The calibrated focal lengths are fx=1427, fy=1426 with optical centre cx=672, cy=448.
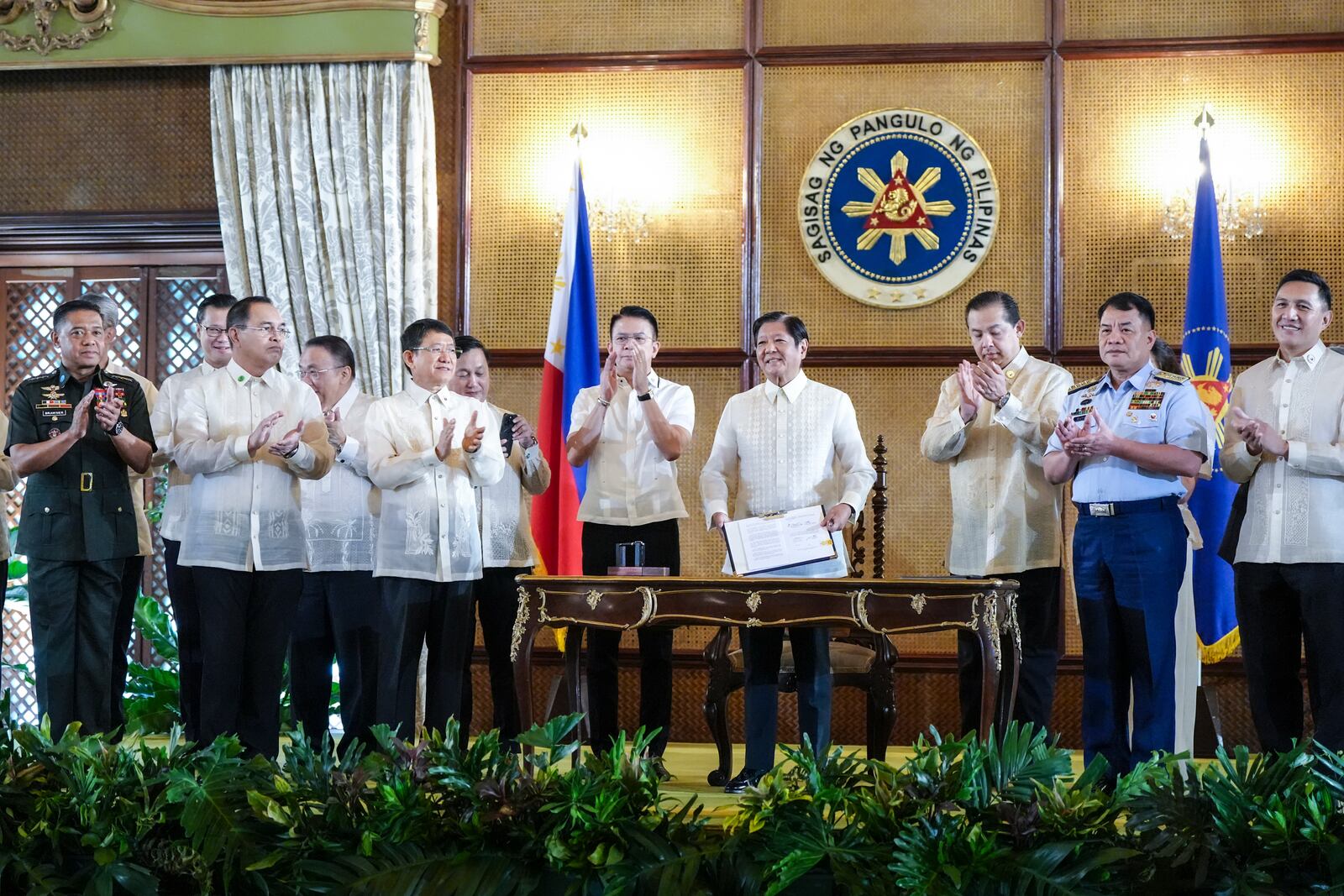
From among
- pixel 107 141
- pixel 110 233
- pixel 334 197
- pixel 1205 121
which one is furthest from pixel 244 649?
pixel 1205 121

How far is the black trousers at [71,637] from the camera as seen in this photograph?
4.29 meters

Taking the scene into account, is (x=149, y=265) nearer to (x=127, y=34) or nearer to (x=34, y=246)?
(x=34, y=246)

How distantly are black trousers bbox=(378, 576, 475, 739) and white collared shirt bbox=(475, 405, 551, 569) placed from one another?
0.22 m

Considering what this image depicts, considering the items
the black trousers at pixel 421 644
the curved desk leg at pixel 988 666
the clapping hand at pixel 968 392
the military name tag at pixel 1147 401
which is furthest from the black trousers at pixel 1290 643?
the black trousers at pixel 421 644

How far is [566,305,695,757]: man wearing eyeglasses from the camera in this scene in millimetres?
4562

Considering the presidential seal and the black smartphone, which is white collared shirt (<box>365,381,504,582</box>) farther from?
the presidential seal

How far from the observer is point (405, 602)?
175 inches

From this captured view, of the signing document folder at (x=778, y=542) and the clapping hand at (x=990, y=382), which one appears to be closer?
the signing document folder at (x=778, y=542)

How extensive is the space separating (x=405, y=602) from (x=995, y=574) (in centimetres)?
183

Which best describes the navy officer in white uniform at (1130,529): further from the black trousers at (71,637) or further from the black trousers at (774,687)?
the black trousers at (71,637)

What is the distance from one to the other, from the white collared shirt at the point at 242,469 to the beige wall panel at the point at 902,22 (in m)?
2.84

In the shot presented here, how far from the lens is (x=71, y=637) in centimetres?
431

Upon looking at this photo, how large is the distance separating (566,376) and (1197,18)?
3.01 meters

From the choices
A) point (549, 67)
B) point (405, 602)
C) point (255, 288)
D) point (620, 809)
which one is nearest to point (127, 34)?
point (255, 288)
